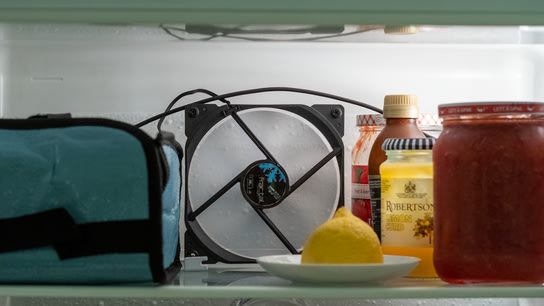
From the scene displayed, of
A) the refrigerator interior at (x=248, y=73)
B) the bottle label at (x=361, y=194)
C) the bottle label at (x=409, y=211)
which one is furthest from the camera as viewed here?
the refrigerator interior at (x=248, y=73)

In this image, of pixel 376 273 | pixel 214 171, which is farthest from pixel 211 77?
pixel 376 273

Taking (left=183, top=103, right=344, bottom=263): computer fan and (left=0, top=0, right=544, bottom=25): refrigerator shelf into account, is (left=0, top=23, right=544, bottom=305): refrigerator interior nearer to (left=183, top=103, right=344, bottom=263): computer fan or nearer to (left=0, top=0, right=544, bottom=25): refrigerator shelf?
(left=183, top=103, right=344, bottom=263): computer fan

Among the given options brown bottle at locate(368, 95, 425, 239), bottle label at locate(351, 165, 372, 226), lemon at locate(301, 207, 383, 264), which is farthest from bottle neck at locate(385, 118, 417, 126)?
lemon at locate(301, 207, 383, 264)

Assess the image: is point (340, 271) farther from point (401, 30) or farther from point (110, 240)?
point (401, 30)

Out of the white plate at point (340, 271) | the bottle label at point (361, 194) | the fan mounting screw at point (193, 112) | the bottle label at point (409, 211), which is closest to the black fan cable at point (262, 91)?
the fan mounting screw at point (193, 112)

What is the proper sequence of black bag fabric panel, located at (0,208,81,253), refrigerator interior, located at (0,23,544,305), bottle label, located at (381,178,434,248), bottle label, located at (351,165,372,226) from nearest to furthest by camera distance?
black bag fabric panel, located at (0,208,81,253), bottle label, located at (381,178,434,248), bottle label, located at (351,165,372,226), refrigerator interior, located at (0,23,544,305)

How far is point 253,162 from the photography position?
3.56 feet

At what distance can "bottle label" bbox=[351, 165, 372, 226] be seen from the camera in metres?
1.04

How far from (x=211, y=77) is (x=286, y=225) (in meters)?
0.30

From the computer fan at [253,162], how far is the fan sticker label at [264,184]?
3 centimetres

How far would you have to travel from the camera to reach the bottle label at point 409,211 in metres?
0.91

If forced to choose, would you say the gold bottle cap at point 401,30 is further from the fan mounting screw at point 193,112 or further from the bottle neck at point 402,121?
the fan mounting screw at point 193,112

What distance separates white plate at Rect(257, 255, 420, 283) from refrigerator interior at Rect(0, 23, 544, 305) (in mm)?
350

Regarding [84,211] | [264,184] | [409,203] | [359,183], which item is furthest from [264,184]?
[84,211]
